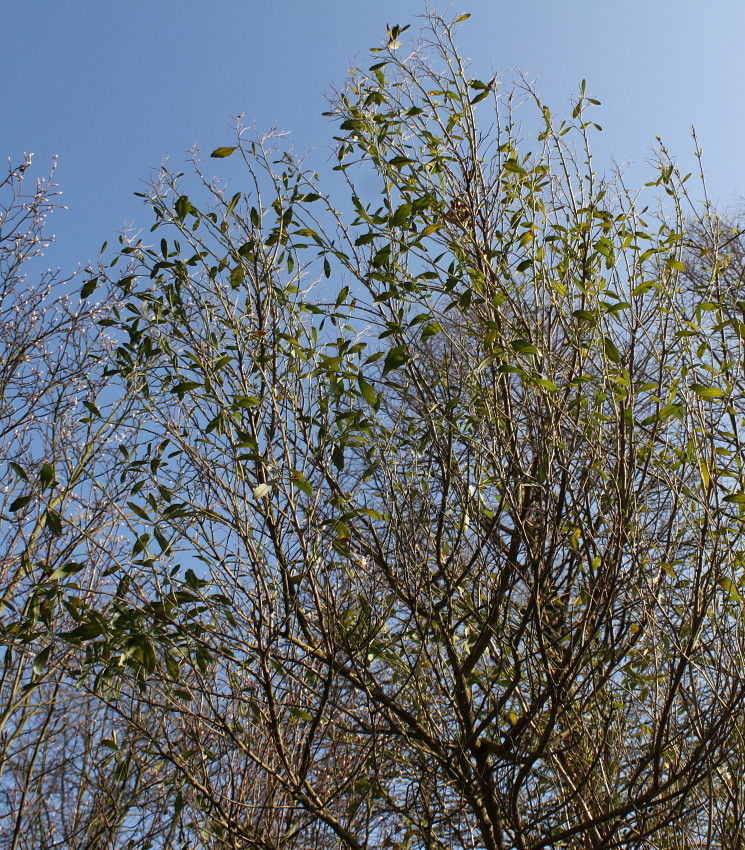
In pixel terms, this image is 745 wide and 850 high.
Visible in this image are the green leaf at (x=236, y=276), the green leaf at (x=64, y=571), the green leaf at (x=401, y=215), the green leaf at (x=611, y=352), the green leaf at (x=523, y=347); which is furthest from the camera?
the green leaf at (x=236, y=276)

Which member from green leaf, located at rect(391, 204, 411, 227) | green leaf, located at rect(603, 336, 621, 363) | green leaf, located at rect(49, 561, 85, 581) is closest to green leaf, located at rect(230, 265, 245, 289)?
green leaf, located at rect(391, 204, 411, 227)

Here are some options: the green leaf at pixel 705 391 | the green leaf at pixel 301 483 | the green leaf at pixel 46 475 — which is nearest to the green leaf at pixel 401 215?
the green leaf at pixel 301 483

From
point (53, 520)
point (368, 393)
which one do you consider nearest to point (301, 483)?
point (368, 393)

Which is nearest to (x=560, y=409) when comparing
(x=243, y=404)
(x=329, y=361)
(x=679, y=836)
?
(x=329, y=361)

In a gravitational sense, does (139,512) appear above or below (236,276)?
below

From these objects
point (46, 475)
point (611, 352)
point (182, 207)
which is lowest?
point (46, 475)

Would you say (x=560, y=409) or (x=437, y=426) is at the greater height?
(x=437, y=426)

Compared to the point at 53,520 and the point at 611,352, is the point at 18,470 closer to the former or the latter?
the point at 53,520

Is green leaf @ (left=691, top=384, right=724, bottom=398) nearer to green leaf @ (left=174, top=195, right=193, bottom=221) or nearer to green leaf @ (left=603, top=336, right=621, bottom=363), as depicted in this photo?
green leaf @ (left=603, top=336, right=621, bottom=363)

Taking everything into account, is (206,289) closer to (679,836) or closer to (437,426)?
(437,426)

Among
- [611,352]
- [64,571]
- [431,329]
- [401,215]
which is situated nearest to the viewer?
[64,571]

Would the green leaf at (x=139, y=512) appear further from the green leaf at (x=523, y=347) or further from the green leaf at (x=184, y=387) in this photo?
the green leaf at (x=523, y=347)

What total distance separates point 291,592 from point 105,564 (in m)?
2.31

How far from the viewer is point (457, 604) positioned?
299 centimetres
